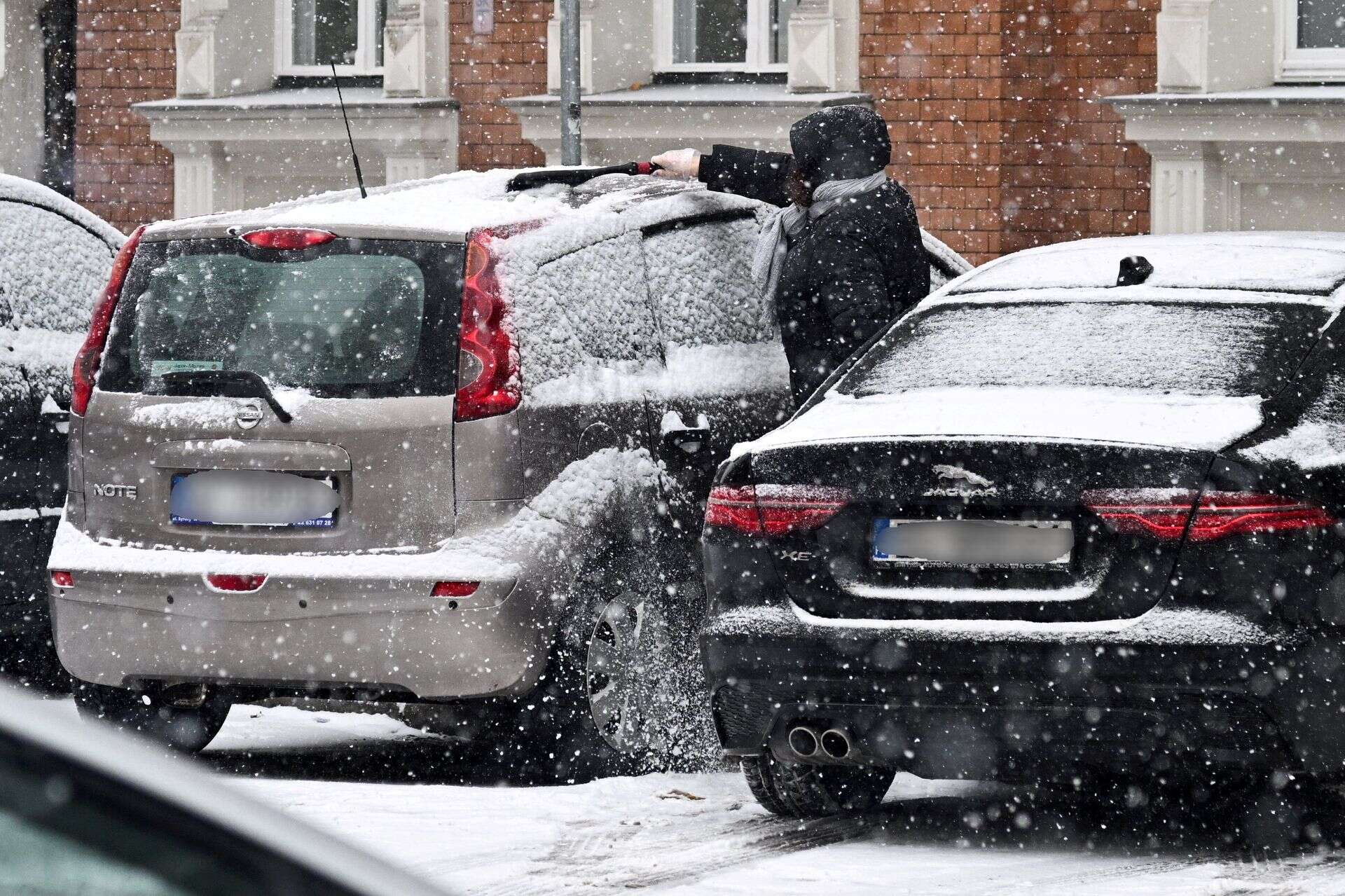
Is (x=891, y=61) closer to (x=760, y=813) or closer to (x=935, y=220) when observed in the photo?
(x=935, y=220)

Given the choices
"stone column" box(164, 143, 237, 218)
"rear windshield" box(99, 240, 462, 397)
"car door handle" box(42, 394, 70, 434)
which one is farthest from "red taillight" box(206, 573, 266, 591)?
"stone column" box(164, 143, 237, 218)

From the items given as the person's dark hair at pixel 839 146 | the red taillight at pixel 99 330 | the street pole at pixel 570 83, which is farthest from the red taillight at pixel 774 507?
the street pole at pixel 570 83

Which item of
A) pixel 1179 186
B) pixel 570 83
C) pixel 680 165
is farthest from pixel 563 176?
pixel 1179 186

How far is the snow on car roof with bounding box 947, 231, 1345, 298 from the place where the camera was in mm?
6086

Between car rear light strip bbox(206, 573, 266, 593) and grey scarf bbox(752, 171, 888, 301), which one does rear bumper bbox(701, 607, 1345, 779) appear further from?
grey scarf bbox(752, 171, 888, 301)

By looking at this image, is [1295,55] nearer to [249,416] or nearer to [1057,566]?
[249,416]

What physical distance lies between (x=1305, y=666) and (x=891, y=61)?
→ 36.0ft

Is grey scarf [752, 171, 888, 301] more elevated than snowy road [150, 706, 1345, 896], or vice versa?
grey scarf [752, 171, 888, 301]

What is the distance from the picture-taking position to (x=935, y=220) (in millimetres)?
15328

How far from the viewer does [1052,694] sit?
16.8 ft

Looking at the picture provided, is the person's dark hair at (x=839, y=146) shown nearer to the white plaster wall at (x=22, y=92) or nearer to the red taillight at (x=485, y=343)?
the red taillight at (x=485, y=343)

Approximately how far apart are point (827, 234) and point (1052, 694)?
2.67m

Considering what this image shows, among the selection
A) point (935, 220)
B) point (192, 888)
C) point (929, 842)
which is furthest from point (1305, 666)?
point (935, 220)

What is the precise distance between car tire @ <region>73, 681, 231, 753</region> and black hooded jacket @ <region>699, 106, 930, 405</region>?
209 centimetres
